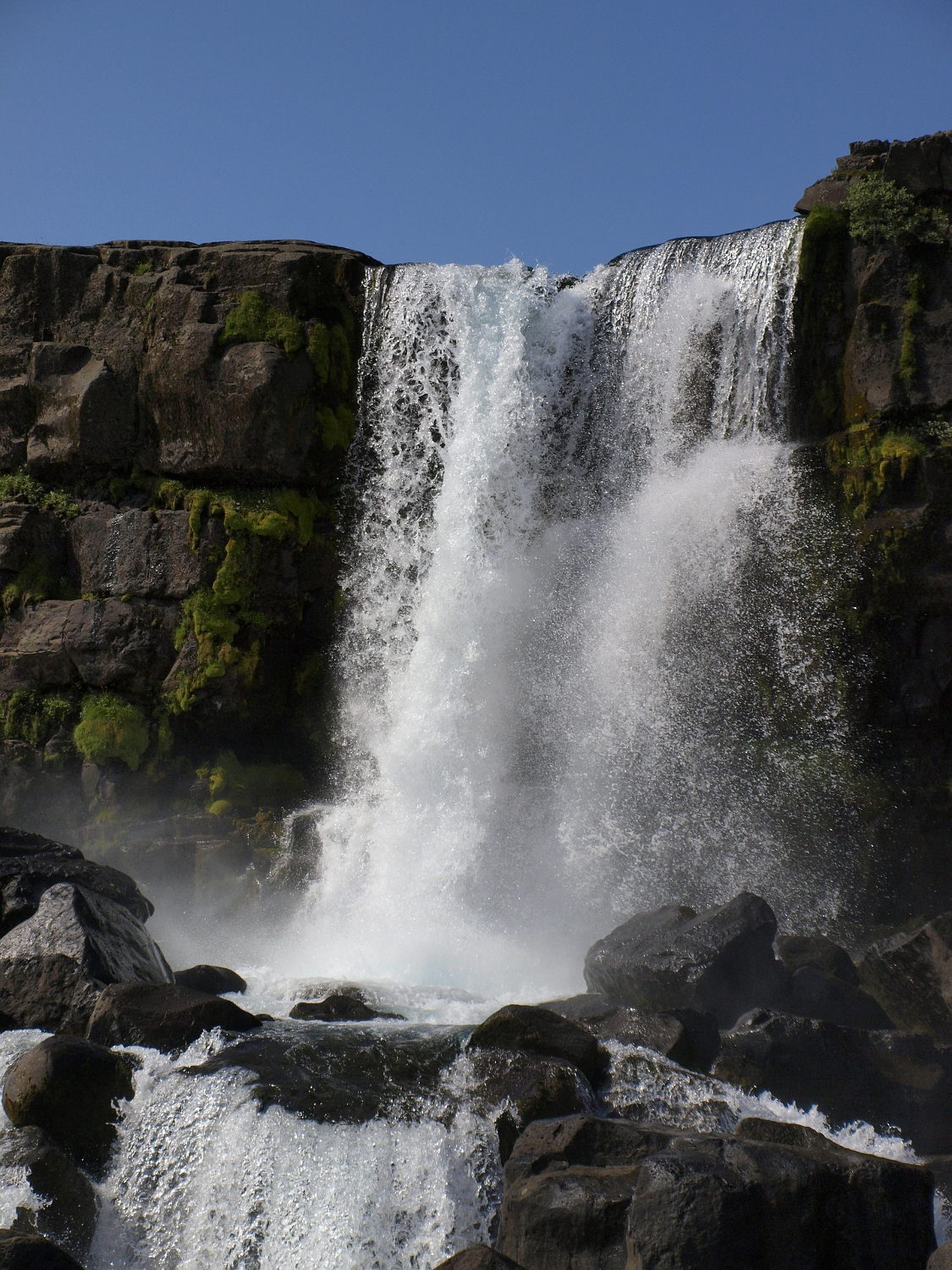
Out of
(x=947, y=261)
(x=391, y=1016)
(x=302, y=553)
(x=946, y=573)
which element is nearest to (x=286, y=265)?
(x=302, y=553)

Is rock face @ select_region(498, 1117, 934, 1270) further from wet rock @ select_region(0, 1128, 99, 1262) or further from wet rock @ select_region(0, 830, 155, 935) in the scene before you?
wet rock @ select_region(0, 830, 155, 935)

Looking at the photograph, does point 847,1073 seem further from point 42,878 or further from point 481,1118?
point 42,878

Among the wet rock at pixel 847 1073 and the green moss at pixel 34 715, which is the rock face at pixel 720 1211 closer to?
the wet rock at pixel 847 1073

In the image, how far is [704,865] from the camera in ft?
38.5

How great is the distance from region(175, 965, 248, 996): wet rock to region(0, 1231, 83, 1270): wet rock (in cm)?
464

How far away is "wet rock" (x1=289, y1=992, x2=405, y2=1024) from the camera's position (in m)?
8.38

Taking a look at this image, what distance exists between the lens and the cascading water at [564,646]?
1149 centimetres

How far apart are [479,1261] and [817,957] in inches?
228

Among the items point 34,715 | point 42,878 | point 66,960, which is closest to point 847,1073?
point 66,960

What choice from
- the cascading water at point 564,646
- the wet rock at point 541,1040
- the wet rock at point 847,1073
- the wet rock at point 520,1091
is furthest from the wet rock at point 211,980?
the wet rock at point 847,1073

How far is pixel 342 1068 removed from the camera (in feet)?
22.1

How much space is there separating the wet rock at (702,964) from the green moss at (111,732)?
7.63 meters

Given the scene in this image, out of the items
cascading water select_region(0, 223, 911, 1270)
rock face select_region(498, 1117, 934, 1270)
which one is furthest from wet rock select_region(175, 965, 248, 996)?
rock face select_region(498, 1117, 934, 1270)

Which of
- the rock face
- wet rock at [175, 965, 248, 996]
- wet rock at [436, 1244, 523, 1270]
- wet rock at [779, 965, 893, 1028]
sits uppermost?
wet rock at [175, 965, 248, 996]
